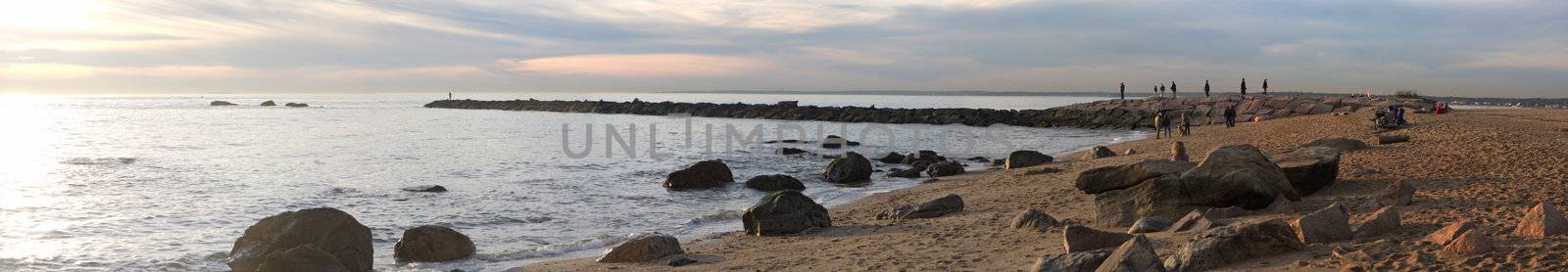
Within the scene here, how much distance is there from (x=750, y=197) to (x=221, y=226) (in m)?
10.2

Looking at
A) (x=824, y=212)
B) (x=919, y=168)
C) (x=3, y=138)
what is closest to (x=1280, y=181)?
(x=824, y=212)

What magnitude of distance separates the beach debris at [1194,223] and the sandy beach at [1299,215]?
31 centimetres

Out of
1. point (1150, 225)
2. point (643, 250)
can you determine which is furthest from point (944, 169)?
point (643, 250)


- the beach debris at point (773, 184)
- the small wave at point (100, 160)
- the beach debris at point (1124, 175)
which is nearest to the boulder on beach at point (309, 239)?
the beach debris at point (1124, 175)

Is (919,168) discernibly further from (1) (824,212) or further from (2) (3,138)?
(2) (3,138)

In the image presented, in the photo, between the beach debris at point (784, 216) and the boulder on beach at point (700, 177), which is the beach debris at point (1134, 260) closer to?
the beach debris at point (784, 216)

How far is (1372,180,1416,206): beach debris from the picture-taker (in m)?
11.6

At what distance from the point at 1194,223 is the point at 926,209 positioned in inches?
197

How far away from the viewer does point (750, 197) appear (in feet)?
69.6

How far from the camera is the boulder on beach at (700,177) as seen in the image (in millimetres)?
23172

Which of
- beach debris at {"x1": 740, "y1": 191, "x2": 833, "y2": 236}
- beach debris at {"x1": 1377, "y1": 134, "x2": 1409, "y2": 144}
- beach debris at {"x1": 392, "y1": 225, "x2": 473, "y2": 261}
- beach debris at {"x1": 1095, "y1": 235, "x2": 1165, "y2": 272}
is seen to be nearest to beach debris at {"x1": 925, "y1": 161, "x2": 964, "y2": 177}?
beach debris at {"x1": 1377, "y1": 134, "x2": 1409, "y2": 144}

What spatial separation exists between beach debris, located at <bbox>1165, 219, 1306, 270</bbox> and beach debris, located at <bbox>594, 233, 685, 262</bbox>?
6.01 m

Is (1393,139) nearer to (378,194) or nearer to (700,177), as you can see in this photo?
(700,177)

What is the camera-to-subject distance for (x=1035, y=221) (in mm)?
12078
